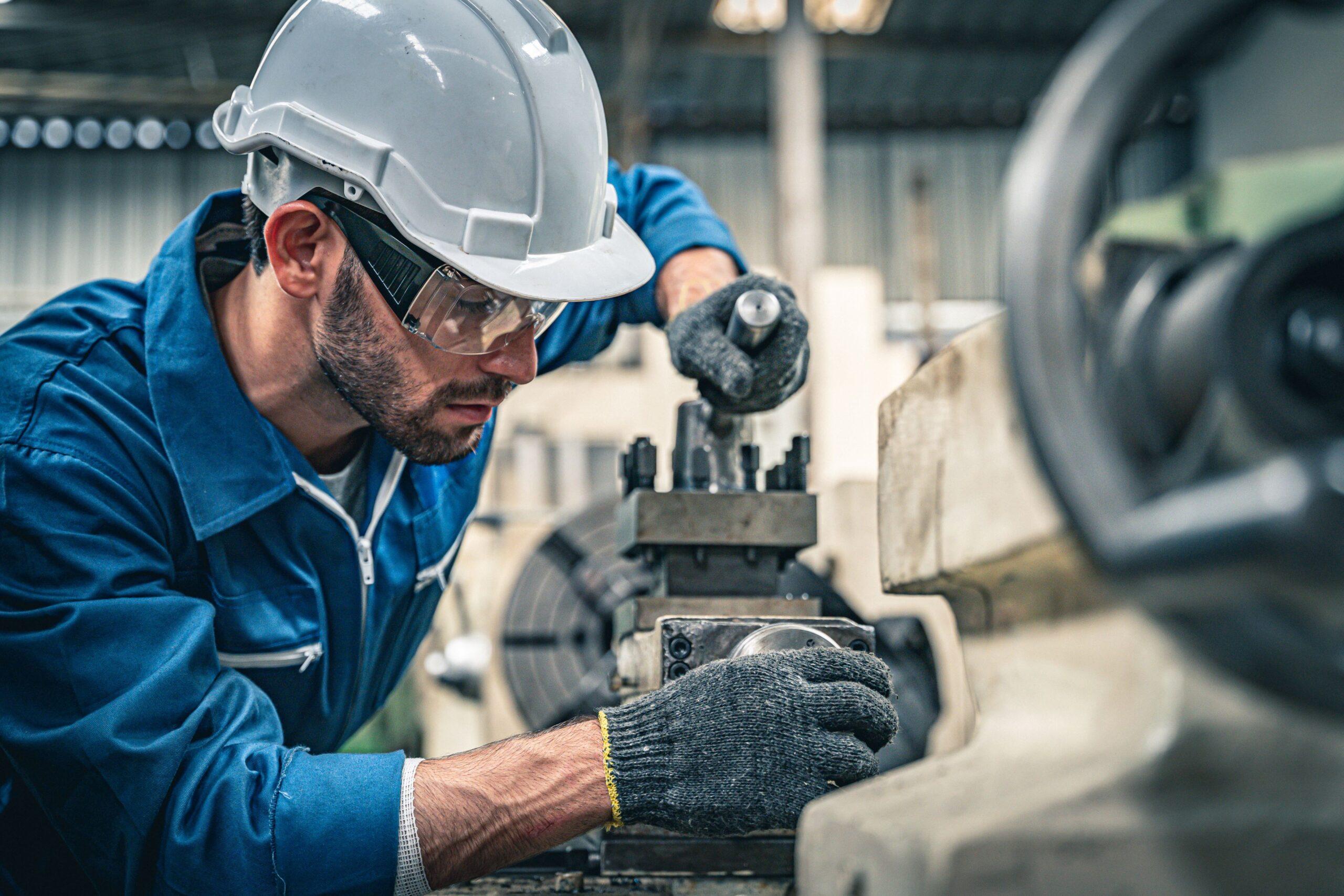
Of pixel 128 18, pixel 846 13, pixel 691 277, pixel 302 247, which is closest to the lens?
pixel 302 247

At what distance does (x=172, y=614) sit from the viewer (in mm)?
1119

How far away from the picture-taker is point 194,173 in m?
8.34

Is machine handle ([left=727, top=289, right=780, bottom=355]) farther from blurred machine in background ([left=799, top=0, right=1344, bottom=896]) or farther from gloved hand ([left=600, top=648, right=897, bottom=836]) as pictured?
blurred machine in background ([left=799, top=0, right=1344, bottom=896])

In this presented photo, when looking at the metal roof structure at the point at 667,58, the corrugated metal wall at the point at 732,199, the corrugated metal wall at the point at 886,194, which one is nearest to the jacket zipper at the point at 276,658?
the metal roof structure at the point at 667,58

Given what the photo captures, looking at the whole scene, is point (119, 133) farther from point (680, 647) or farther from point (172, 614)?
point (680, 647)

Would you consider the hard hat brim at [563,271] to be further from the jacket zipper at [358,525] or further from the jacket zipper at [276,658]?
the jacket zipper at [276,658]

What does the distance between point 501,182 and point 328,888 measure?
2.34 feet

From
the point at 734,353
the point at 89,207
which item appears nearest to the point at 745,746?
the point at 734,353

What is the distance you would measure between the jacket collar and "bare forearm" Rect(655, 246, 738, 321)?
58cm

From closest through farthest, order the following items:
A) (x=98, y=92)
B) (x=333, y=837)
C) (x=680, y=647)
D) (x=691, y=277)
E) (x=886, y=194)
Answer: (x=333, y=837) < (x=680, y=647) < (x=691, y=277) < (x=98, y=92) < (x=886, y=194)

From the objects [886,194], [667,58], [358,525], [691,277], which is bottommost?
[358,525]

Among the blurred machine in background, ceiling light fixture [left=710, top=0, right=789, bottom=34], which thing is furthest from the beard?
ceiling light fixture [left=710, top=0, right=789, bottom=34]

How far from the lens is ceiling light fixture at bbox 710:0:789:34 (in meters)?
6.52

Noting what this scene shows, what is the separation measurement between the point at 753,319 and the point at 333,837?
70cm
